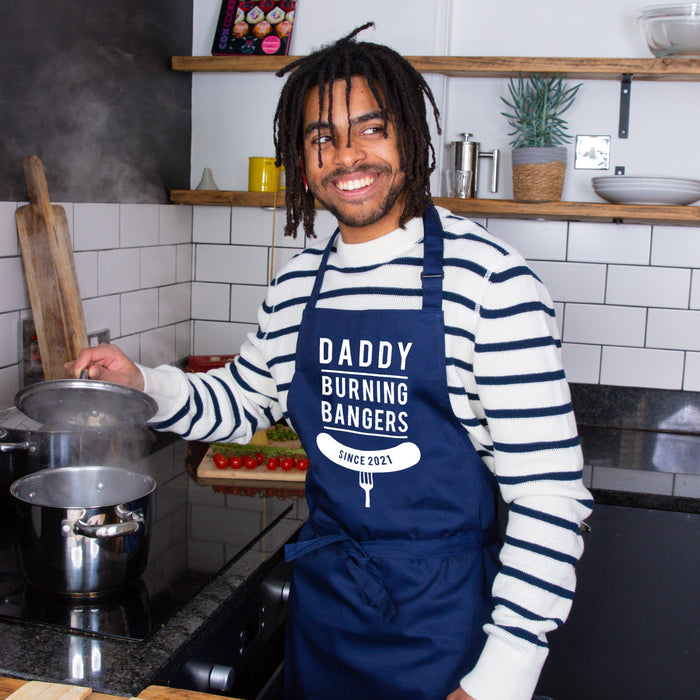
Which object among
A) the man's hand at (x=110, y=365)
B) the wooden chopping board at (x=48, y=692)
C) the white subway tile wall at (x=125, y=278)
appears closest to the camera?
the wooden chopping board at (x=48, y=692)

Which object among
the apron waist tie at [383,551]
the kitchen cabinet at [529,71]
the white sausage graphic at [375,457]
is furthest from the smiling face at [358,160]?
the kitchen cabinet at [529,71]

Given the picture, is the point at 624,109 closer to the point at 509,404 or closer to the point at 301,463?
the point at 301,463

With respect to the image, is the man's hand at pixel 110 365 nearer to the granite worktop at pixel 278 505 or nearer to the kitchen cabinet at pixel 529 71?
the granite worktop at pixel 278 505

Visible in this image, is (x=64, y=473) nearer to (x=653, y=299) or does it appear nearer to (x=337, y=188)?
(x=337, y=188)

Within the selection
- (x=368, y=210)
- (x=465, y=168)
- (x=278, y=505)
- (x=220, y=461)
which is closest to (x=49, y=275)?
(x=220, y=461)

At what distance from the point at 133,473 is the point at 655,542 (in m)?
1.14

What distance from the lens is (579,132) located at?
226cm

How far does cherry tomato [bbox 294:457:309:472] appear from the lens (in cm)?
180

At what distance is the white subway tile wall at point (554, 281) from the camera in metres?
2.23

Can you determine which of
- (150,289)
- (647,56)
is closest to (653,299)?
(647,56)

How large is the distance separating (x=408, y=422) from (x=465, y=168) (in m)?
1.21

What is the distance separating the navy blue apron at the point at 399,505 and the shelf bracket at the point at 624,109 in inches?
47.9

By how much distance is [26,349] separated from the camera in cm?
165

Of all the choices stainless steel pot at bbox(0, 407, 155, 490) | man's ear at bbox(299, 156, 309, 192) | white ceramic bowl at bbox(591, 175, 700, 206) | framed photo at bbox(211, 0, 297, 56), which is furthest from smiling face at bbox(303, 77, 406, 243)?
framed photo at bbox(211, 0, 297, 56)
